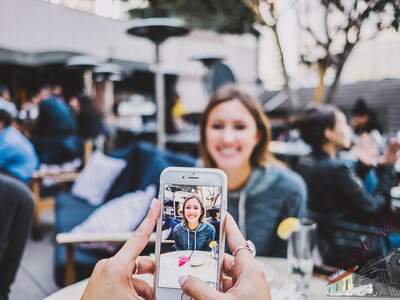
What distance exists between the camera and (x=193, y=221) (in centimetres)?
74

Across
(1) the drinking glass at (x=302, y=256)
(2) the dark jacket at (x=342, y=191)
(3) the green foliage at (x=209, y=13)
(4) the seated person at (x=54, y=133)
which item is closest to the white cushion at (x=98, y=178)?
(4) the seated person at (x=54, y=133)

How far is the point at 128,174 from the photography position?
342 centimetres

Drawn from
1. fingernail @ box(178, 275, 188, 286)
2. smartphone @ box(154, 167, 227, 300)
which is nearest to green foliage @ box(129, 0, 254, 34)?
smartphone @ box(154, 167, 227, 300)

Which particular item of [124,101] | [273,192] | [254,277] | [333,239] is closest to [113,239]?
[273,192]

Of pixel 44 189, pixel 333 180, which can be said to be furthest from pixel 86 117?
pixel 333 180

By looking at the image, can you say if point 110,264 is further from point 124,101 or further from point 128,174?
point 124,101

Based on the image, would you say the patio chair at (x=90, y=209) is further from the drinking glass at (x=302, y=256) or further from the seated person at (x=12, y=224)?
the drinking glass at (x=302, y=256)

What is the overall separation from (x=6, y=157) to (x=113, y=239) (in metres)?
1.13

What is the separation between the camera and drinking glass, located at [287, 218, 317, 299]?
3.86ft

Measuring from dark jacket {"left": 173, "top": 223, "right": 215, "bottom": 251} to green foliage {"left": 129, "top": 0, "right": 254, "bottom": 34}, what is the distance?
1.06 meters

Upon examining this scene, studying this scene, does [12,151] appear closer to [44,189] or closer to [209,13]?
[209,13]

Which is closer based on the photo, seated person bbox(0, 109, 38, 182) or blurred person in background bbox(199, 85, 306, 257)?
blurred person in background bbox(199, 85, 306, 257)

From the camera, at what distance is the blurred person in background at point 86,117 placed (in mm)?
5020

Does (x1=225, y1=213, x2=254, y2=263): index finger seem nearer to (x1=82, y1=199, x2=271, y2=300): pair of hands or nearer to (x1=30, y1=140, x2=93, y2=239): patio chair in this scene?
(x1=82, y1=199, x2=271, y2=300): pair of hands
